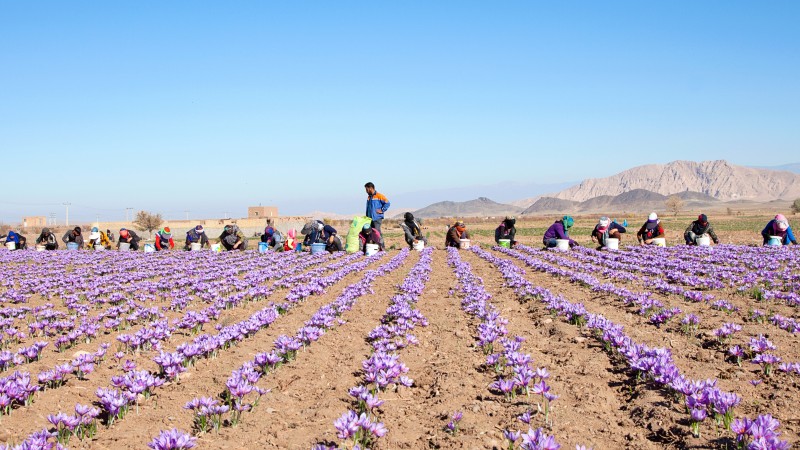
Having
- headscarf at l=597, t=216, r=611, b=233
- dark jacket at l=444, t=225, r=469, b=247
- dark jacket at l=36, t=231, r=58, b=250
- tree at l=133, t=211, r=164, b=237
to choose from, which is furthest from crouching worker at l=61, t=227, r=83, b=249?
tree at l=133, t=211, r=164, b=237

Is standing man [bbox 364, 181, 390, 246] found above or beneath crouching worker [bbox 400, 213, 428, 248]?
above

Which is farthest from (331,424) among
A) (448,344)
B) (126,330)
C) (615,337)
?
(126,330)

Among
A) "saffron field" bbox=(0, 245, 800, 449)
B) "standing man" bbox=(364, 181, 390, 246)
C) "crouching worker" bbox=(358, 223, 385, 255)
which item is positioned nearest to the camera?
"saffron field" bbox=(0, 245, 800, 449)

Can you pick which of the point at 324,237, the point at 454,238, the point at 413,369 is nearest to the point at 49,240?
the point at 324,237

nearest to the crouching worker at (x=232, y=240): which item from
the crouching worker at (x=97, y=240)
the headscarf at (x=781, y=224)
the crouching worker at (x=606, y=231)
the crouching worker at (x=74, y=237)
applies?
the crouching worker at (x=97, y=240)

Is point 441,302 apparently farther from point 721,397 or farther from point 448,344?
point 721,397

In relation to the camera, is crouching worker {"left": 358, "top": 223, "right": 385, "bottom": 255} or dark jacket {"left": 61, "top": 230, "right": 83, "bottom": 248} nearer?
crouching worker {"left": 358, "top": 223, "right": 385, "bottom": 255}

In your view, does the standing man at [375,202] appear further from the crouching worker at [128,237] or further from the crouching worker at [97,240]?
the crouching worker at [97,240]

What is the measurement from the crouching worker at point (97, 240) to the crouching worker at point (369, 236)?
44.9ft

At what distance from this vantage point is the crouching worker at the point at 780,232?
22594mm

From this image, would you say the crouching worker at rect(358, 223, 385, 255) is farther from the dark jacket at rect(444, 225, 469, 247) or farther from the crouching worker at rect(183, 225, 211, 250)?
the crouching worker at rect(183, 225, 211, 250)

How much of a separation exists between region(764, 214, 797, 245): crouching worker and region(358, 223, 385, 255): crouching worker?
49.7ft

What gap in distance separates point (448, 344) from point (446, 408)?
2.38 meters

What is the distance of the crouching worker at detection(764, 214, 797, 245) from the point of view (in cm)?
2259
